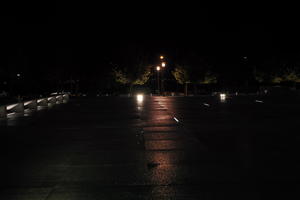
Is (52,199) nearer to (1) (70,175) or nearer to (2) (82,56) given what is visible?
(1) (70,175)

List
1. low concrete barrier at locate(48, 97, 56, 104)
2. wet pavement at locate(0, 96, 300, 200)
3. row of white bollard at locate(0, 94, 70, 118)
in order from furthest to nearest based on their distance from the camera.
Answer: low concrete barrier at locate(48, 97, 56, 104), row of white bollard at locate(0, 94, 70, 118), wet pavement at locate(0, 96, 300, 200)

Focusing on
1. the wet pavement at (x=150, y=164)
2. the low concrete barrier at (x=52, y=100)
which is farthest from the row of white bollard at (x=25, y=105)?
the wet pavement at (x=150, y=164)

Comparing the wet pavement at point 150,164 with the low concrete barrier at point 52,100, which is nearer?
the wet pavement at point 150,164

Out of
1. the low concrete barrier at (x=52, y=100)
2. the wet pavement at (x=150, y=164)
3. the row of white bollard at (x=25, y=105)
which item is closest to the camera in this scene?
the wet pavement at (x=150, y=164)

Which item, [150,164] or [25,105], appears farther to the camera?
[25,105]

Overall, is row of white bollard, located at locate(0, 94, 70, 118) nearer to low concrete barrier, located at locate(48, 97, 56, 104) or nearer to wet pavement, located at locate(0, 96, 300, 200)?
low concrete barrier, located at locate(48, 97, 56, 104)

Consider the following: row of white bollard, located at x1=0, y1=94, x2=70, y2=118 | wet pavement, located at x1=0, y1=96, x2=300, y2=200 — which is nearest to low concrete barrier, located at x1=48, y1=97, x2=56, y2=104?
row of white bollard, located at x1=0, y1=94, x2=70, y2=118

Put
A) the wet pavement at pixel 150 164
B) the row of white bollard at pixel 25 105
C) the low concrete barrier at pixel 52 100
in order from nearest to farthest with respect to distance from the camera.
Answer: the wet pavement at pixel 150 164, the row of white bollard at pixel 25 105, the low concrete barrier at pixel 52 100

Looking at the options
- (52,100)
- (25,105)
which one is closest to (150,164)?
(25,105)

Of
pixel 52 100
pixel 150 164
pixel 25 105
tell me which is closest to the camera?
pixel 150 164

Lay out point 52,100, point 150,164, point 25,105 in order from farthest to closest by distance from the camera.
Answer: point 52,100, point 25,105, point 150,164

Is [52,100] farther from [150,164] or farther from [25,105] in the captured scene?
[150,164]

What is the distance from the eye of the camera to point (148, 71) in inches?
3191

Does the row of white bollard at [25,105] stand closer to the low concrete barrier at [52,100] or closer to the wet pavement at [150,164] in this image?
the low concrete barrier at [52,100]
